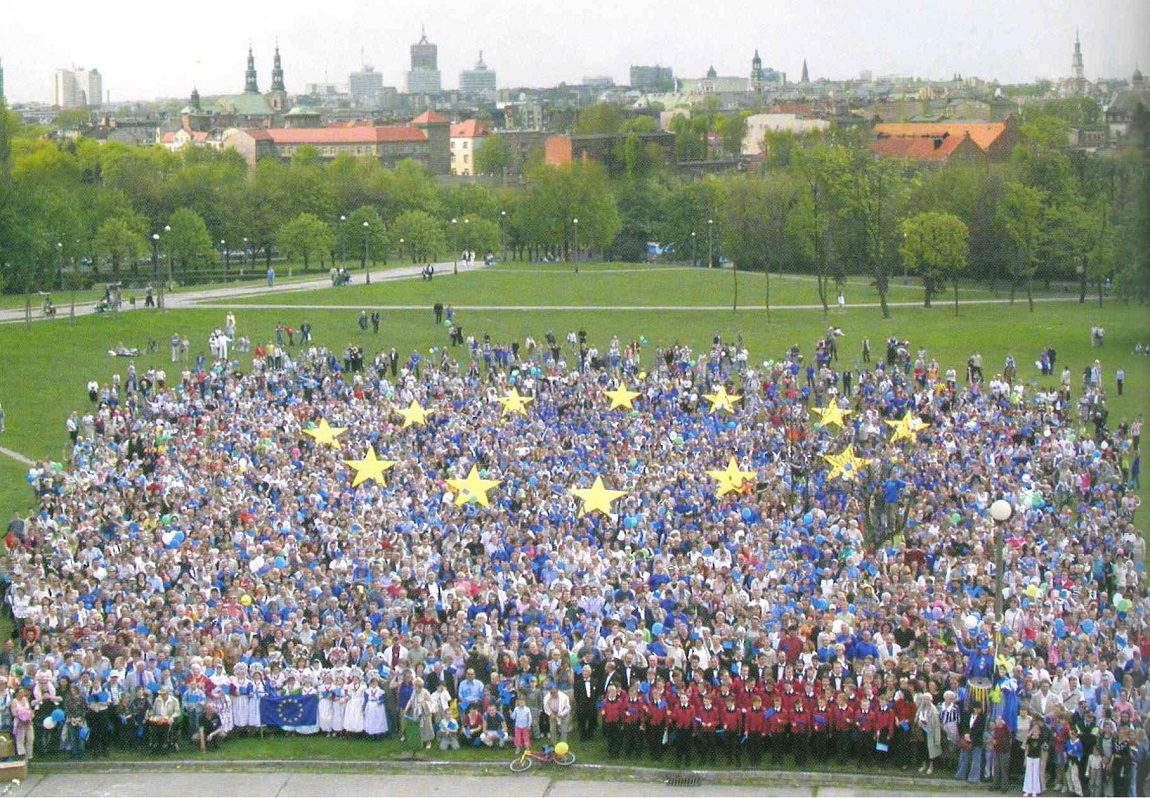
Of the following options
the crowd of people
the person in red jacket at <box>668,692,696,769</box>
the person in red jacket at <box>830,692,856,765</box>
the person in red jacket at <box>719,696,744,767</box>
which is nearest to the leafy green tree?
the crowd of people

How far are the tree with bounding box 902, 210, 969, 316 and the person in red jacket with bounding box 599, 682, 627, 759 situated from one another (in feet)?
163

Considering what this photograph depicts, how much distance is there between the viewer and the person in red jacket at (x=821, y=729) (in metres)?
18.6

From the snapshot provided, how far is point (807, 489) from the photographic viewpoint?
1187 inches

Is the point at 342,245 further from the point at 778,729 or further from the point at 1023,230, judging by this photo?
the point at 778,729

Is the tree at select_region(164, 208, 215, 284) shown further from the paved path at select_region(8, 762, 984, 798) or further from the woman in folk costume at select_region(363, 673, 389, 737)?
the paved path at select_region(8, 762, 984, 798)

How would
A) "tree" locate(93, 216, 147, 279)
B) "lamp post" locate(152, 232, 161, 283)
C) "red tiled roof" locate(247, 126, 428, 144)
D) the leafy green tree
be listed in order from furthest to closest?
1. "red tiled roof" locate(247, 126, 428, 144)
2. the leafy green tree
3. "tree" locate(93, 216, 147, 279)
4. "lamp post" locate(152, 232, 161, 283)

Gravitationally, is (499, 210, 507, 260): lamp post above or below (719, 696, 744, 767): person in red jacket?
above

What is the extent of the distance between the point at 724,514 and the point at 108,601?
11.0 meters

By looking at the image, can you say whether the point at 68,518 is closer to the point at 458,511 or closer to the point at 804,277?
the point at 458,511

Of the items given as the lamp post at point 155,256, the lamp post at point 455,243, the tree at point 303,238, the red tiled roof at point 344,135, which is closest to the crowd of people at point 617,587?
the lamp post at point 455,243

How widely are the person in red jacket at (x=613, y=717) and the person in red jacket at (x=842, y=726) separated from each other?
8.32 feet

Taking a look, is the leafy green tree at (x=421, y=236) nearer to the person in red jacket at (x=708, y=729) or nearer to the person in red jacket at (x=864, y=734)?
the person in red jacket at (x=708, y=729)

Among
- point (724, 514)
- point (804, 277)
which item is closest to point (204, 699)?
point (724, 514)

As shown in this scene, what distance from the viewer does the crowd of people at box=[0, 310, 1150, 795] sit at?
61.3ft
